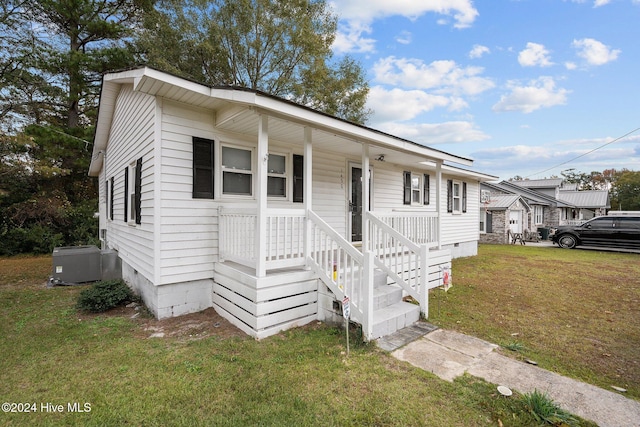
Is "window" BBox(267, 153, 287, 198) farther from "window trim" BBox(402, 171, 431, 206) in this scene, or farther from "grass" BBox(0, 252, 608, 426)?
"window trim" BBox(402, 171, 431, 206)

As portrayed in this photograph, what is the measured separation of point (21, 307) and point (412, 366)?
22.8 ft

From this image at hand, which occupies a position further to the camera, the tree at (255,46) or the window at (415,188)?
the tree at (255,46)

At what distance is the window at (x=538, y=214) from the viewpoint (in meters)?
23.3

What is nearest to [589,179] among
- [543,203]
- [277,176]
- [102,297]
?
[543,203]

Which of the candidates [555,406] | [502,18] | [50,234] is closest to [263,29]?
[502,18]

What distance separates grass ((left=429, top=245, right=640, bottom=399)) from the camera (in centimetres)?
345

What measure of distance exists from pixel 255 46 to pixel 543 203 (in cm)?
2392

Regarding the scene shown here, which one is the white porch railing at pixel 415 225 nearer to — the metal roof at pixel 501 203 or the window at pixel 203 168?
the window at pixel 203 168

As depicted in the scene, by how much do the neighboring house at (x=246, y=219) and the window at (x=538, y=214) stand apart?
21.2 metres

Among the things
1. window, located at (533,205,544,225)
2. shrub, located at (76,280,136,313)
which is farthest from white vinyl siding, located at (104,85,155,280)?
window, located at (533,205,544,225)

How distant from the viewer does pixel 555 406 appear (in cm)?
254

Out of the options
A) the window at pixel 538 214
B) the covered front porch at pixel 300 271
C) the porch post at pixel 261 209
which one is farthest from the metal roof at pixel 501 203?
the porch post at pixel 261 209

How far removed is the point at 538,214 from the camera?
24.0 m

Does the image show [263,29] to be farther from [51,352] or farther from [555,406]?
[555,406]
